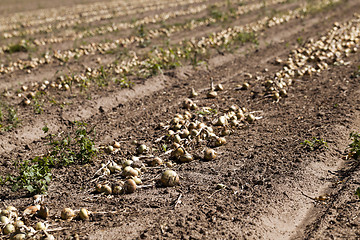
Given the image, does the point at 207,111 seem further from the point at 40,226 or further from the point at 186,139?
the point at 40,226

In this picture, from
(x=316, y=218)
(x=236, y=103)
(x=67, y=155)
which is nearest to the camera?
(x=316, y=218)

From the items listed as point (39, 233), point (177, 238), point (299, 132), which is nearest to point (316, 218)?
point (177, 238)

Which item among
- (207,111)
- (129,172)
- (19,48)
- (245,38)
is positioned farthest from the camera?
(19,48)

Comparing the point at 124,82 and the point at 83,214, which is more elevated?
the point at 124,82

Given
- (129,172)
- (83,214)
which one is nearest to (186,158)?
(129,172)

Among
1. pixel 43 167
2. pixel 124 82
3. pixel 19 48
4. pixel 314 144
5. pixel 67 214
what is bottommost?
pixel 314 144

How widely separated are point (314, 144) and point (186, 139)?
4.70ft

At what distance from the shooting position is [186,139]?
4484 millimetres

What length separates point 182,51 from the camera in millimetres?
8617

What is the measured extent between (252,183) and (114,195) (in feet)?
4.21

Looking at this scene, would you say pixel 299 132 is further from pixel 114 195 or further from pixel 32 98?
pixel 32 98

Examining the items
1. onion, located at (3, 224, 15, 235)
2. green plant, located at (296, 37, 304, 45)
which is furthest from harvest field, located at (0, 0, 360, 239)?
green plant, located at (296, 37, 304, 45)

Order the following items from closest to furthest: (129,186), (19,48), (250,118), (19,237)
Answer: (19,237), (129,186), (250,118), (19,48)

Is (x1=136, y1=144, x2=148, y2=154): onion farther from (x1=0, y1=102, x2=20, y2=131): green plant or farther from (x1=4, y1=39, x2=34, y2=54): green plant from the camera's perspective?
(x1=4, y1=39, x2=34, y2=54): green plant
